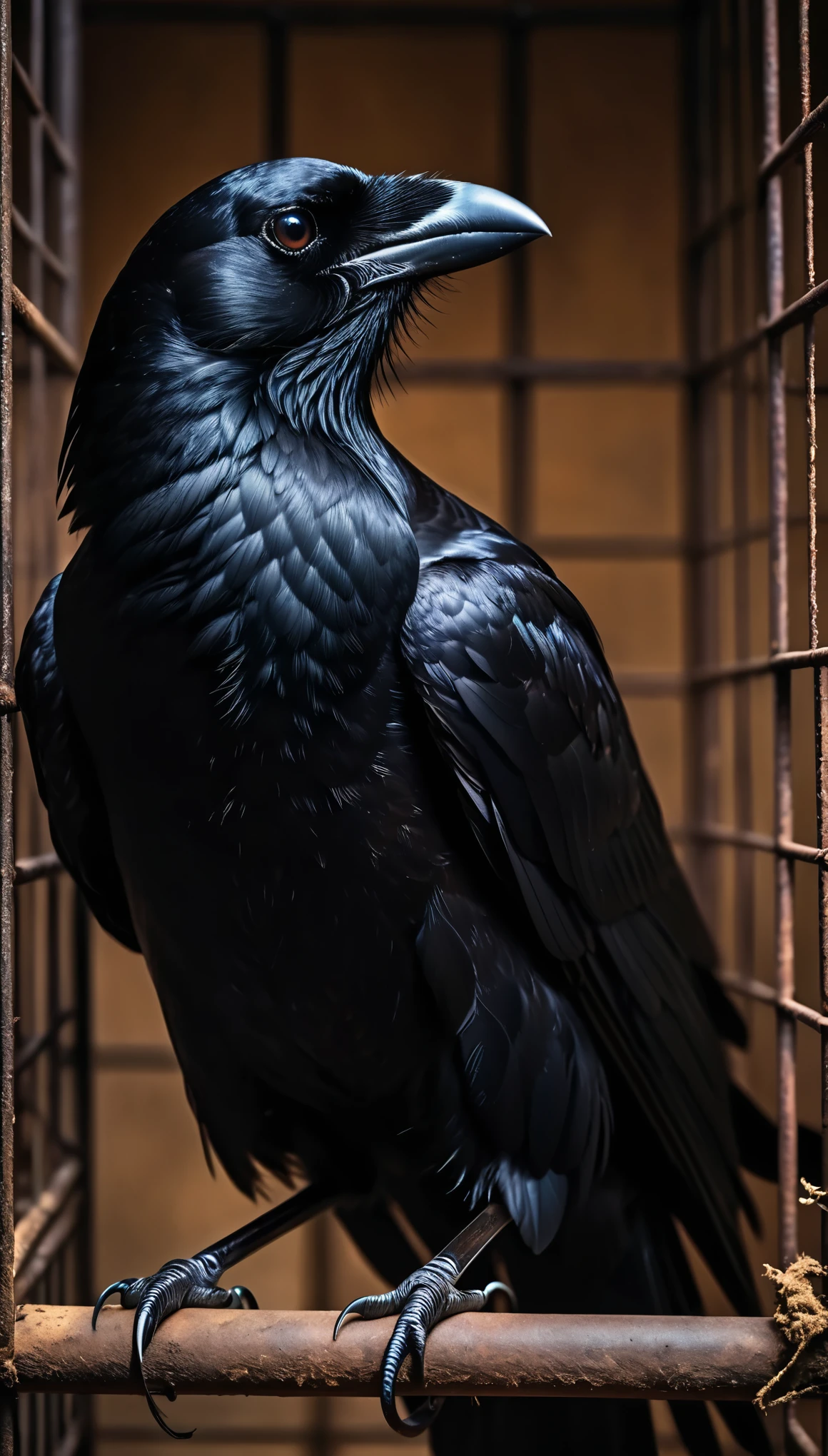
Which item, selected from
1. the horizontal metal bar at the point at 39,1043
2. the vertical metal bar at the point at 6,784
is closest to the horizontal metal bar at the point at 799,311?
the vertical metal bar at the point at 6,784

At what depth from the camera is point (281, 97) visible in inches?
81.0

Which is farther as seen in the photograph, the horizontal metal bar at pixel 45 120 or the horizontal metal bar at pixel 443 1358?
the horizontal metal bar at pixel 45 120

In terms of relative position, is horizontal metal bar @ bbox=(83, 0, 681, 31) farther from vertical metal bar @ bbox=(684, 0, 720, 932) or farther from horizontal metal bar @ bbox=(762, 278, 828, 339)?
horizontal metal bar @ bbox=(762, 278, 828, 339)

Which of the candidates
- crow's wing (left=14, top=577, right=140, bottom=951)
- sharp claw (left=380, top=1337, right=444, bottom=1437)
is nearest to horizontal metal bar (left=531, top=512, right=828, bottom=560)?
crow's wing (left=14, top=577, right=140, bottom=951)

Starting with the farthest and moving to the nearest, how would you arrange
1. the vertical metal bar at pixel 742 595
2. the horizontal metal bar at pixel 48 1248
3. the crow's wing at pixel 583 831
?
the vertical metal bar at pixel 742 595 < the horizontal metal bar at pixel 48 1248 < the crow's wing at pixel 583 831

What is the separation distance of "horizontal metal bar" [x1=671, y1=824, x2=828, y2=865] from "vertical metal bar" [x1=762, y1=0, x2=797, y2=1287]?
0.02m

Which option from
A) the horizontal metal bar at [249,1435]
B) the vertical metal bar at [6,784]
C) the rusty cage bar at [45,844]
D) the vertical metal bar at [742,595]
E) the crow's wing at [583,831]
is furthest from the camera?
the horizontal metal bar at [249,1435]

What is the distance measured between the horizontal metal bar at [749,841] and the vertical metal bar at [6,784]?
0.79 m

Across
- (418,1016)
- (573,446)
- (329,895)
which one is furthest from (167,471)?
(573,446)

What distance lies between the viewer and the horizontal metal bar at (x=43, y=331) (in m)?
1.20

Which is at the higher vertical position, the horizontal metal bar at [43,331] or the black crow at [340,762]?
the horizontal metal bar at [43,331]

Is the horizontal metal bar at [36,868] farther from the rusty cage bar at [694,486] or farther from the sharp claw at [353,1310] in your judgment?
the sharp claw at [353,1310]

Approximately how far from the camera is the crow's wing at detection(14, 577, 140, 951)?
1.30m

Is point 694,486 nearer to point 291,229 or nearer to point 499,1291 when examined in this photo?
point 291,229
